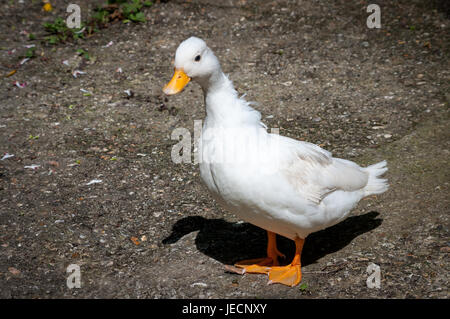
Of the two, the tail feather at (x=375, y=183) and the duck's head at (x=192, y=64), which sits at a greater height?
the duck's head at (x=192, y=64)

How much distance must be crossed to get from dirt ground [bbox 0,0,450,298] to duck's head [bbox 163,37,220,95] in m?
1.68

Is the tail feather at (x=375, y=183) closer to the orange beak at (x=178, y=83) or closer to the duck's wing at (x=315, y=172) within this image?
the duck's wing at (x=315, y=172)

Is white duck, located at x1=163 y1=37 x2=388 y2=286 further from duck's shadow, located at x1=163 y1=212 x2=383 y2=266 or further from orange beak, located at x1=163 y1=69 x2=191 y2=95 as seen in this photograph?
duck's shadow, located at x1=163 y1=212 x2=383 y2=266

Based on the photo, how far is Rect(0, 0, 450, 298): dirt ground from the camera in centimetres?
450

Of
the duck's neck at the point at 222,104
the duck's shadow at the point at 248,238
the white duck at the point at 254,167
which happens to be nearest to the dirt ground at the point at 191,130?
the duck's shadow at the point at 248,238

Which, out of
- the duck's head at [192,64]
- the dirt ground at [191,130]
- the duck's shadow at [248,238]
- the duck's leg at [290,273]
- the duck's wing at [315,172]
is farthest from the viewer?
the duck's shadow at [248,238]

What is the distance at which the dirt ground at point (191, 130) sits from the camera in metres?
4.50

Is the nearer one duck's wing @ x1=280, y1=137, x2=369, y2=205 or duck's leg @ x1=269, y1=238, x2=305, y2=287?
duck's wing @ x1=280, y1=137, x2=369, y2=205

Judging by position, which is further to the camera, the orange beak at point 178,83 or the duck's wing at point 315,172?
the duck's wing at point 315,172

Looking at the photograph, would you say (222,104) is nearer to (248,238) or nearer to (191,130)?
(248,238)

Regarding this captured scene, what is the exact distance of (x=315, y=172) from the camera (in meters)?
4.33

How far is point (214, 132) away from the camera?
4.07 m

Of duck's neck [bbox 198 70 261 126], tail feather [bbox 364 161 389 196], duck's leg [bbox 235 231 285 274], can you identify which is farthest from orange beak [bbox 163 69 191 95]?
tail feather [bbox 364 161 389 196]

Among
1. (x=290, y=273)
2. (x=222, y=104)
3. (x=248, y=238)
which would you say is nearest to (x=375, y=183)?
(x=290, y=273)
